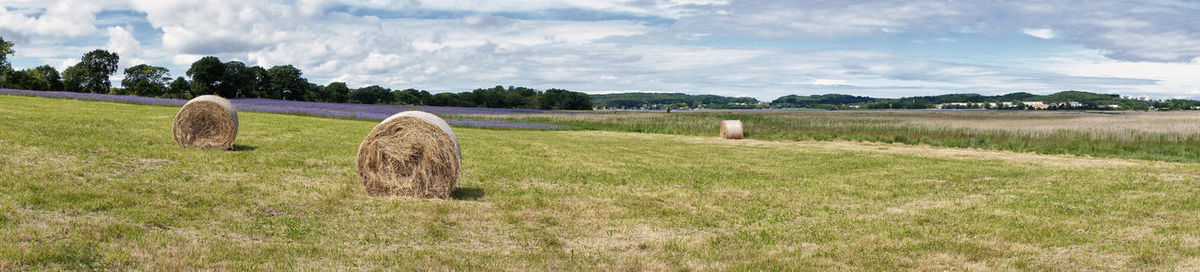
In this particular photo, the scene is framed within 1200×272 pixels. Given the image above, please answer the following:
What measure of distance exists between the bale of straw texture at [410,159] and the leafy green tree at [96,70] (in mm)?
101370

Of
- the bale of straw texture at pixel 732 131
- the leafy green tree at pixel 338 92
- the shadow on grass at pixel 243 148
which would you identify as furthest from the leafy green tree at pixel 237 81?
the shadow on grass at pixel 243 148

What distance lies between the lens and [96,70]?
93938 millimetres

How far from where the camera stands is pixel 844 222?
10367 mm

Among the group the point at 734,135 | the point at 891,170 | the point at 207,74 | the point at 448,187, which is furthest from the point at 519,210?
the point at 207,74

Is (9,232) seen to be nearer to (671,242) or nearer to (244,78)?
(671,242)

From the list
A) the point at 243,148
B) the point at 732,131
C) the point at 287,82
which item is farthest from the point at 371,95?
the point at 243,148

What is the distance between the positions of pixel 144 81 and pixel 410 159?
97867mm

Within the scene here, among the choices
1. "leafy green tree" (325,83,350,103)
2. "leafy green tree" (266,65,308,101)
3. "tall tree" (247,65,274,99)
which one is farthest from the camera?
"leafy green tree" (325,83,350,103)

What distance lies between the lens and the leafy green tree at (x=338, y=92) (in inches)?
4227

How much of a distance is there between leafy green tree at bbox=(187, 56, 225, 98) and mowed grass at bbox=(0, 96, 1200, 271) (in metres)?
73.9

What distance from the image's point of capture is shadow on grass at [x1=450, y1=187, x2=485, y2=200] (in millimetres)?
11918

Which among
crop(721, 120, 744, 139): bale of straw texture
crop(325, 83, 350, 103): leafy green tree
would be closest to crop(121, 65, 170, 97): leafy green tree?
crop(325, 83, 350, 103): leafy green tree

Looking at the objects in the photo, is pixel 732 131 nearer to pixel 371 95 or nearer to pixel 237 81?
pixel 237 81

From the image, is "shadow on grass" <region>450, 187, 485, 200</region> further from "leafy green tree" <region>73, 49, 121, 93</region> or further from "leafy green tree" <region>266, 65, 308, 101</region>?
"leafy green tree" <region>73, 49, 121, 93</region>
